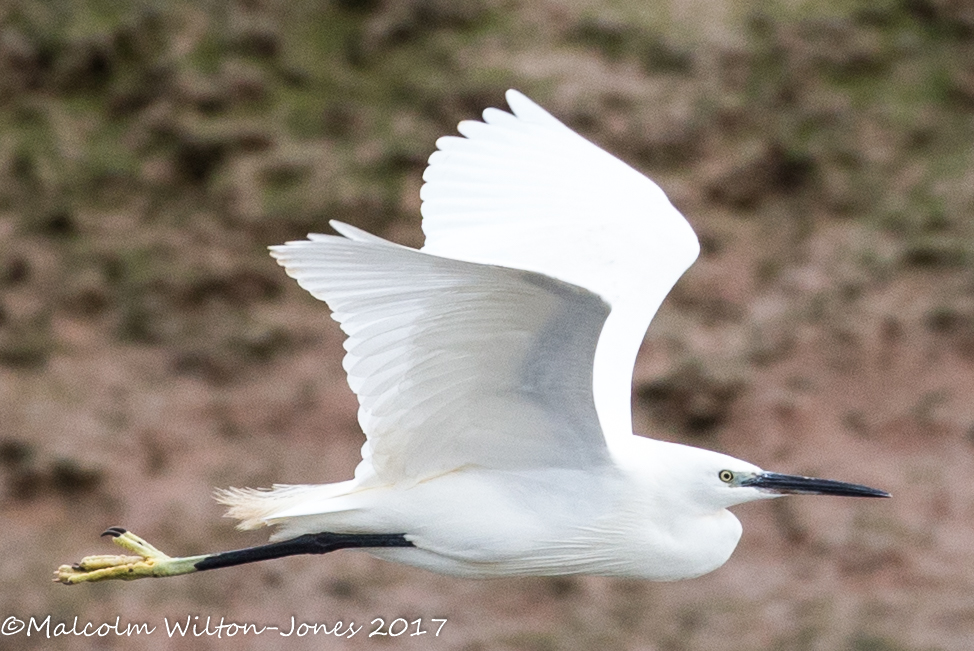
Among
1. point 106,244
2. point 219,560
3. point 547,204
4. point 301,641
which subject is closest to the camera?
point 219,560

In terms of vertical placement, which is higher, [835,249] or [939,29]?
[939,29]

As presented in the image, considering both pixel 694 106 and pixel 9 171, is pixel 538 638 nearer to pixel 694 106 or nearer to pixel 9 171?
pixel 694 106

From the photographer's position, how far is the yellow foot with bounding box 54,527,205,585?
172 inches

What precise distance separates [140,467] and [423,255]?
509 cm

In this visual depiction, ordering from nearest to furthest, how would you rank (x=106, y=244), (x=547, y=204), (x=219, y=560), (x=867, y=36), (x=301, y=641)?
1. (x=219, y=560)
2. (x=547, y=204)
3. (x=301, y=641)
4. (x=106, y=244)
5. (x=867, y=36)

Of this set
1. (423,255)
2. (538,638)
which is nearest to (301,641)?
(538,638)

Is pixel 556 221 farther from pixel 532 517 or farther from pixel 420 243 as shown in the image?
pixel 420 243

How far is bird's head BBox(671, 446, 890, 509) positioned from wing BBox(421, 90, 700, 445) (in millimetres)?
386

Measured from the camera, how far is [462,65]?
8930 mm

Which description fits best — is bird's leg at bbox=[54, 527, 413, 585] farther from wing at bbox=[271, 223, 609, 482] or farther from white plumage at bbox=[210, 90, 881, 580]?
wing at bbox=[271, 223, 609, 482]

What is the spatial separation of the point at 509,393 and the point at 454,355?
224 millimetres

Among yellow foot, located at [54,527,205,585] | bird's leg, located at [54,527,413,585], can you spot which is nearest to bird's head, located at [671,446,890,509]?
bird's leg, located at [54,527,413,585]

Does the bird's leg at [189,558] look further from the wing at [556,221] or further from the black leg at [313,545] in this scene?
the wing at [556,221]

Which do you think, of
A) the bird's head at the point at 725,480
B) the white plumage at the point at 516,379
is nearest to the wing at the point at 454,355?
the white plumage at the point at 516,379
